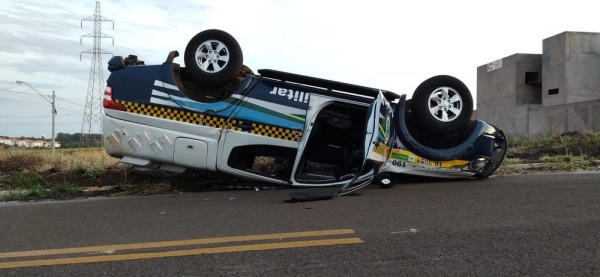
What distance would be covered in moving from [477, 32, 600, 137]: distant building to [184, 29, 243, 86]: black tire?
20.2 m

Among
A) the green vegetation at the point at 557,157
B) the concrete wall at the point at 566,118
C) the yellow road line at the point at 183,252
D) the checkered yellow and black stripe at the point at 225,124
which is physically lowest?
the yellow road line at the point at 183,252

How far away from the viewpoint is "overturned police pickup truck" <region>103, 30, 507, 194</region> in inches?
262

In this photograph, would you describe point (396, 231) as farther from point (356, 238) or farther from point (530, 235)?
point (530, 235)

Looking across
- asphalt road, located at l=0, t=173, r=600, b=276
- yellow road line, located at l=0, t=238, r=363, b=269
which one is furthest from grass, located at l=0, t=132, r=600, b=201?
yellow road line, located at l=0, t=238, r=363, b=269

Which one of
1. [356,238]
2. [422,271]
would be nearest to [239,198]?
[356,238]

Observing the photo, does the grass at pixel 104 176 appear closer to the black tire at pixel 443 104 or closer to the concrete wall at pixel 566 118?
the black tire at pixel 443 104

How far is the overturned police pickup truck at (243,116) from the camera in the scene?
262 inches

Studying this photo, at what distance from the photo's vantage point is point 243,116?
6680 millimetres

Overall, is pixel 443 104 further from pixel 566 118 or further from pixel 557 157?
pixel 566 118

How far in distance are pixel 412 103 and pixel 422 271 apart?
3.93 metres

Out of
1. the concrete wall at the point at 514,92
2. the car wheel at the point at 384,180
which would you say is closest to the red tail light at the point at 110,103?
the car wheel at the point at 384,180

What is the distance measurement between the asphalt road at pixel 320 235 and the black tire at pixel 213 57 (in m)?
1.72

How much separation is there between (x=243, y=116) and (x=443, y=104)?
9.48ft

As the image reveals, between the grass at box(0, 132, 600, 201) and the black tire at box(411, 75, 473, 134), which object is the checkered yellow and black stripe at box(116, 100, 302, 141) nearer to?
the grass at box(0, 132, 600, 201)
